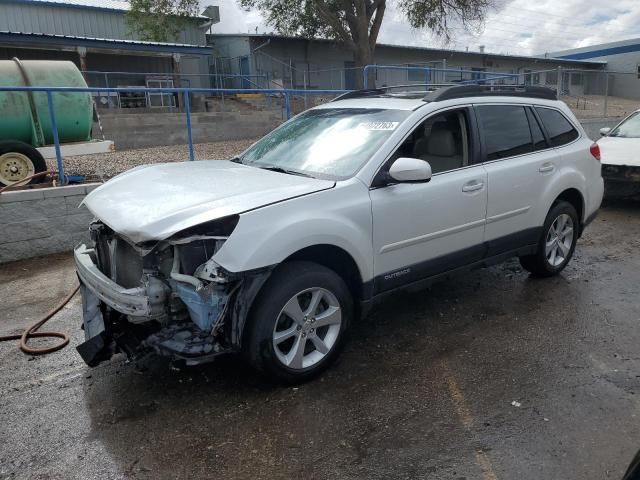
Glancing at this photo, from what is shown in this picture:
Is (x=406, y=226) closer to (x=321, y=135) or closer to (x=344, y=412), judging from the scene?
(x=321, y=135)

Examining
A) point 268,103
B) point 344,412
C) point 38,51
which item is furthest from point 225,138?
point 344,412

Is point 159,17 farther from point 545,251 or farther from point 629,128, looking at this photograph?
point 545,251

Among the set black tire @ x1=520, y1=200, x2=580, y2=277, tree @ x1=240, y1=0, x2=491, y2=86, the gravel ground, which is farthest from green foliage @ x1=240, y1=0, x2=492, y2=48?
black tire @ x1=520, y1=200, x2=580, y2=277

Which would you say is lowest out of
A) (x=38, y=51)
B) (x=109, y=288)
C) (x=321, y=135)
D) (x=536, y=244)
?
(x=536, y=244)

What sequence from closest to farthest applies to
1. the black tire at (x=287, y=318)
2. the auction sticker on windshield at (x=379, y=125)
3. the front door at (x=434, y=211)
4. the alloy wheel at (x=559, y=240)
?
1. the black tire at (x=287, y=318)
2. the front door at (x=434, y=211)
3. the auction sticker on windshield at (x=379, y=125)
4. the alloy wheel at (x=559, y=240)

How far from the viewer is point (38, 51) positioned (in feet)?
70.3

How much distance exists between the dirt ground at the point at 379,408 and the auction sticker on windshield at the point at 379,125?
1601 mm

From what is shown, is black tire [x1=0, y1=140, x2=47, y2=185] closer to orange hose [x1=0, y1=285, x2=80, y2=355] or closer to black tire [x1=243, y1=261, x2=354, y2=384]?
orange hose [x1=0, y1=285, x2=80, y2=355]

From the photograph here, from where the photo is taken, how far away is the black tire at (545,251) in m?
5.05

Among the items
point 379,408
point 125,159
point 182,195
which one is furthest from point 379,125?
point 125,159

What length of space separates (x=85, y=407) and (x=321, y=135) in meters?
2.54

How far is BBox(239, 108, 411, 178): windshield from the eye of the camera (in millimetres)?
3818

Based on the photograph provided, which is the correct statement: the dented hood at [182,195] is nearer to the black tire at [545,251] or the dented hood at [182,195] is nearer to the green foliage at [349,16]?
the black tire at [545,251]

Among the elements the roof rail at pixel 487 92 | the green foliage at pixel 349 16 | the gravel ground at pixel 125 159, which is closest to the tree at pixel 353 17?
the green foliage at pixel 349 16
